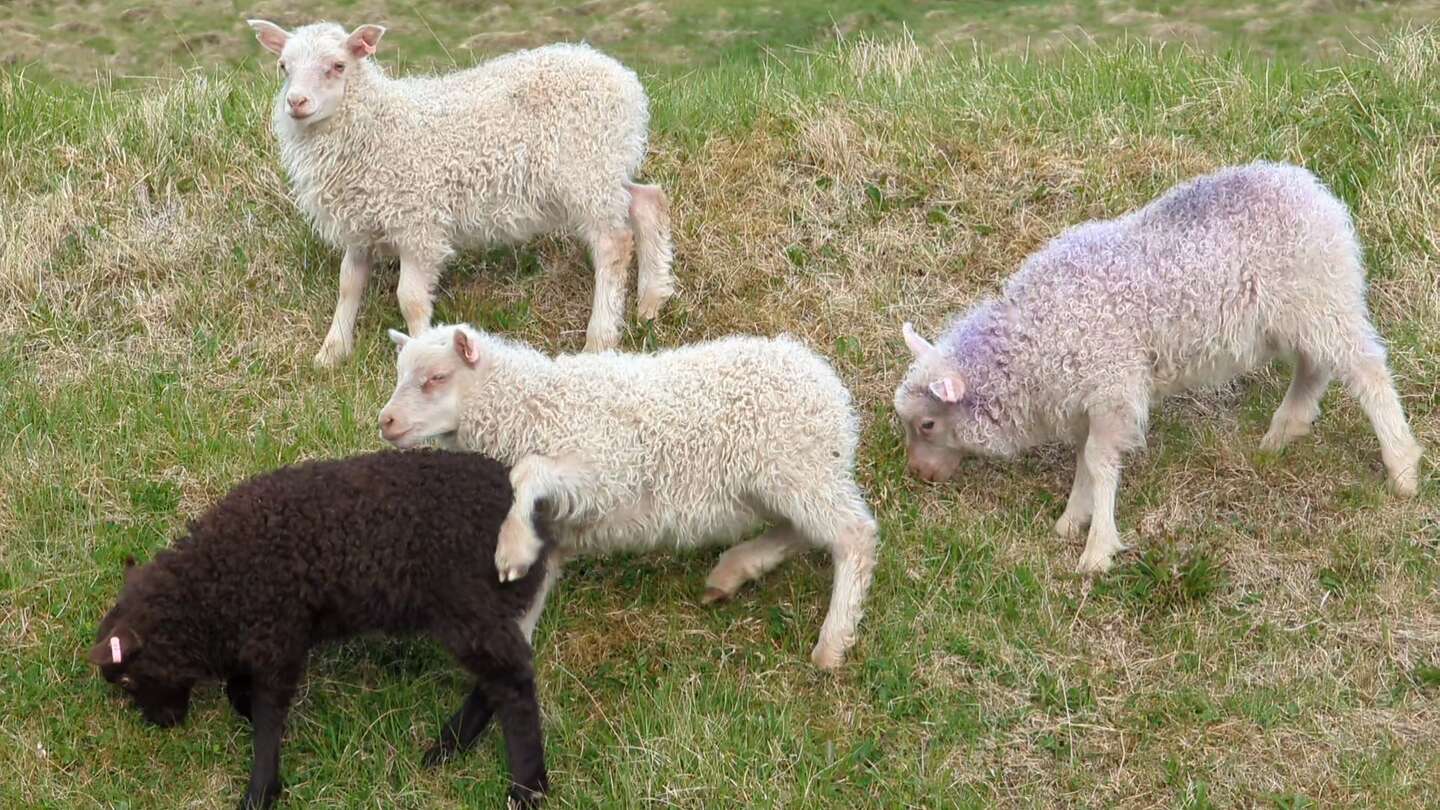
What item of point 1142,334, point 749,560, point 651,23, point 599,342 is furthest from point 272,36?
point 651,23

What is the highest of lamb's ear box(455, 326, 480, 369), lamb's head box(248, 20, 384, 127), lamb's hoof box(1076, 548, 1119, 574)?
lamb's head box(248, 20, 384, 127)

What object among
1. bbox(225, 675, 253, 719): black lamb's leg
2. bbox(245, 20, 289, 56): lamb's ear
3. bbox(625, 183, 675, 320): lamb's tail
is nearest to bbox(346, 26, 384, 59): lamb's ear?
bbox(245, 20, 289, 56): lamb's ear

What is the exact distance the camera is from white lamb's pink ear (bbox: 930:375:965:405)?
6293mm

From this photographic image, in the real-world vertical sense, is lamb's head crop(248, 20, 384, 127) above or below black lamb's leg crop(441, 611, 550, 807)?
above

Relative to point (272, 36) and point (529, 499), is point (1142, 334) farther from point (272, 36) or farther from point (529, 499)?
point (272, 36)

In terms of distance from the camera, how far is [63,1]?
19.7 meters

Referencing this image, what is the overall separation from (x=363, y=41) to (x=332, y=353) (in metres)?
1.48

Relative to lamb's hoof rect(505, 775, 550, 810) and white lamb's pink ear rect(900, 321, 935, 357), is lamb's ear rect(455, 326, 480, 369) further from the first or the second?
white lamb's pink ear rect(900, 321, 935, 357)

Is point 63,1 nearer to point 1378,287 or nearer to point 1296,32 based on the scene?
point 1296,32

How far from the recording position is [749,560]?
5.97 metres

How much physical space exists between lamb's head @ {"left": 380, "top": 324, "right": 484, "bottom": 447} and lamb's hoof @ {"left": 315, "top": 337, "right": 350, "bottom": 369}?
69.9 inches

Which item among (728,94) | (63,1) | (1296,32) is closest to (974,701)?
(728,94)

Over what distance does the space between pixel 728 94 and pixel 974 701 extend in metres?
4.77

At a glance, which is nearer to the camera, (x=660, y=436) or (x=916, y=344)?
(x=660, y=436)
